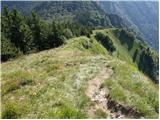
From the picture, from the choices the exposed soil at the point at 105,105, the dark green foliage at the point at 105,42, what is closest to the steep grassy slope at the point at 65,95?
the exposed soil at the point at 105,105

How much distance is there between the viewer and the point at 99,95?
19.3 metres

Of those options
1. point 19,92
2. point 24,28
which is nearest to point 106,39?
point 24,28

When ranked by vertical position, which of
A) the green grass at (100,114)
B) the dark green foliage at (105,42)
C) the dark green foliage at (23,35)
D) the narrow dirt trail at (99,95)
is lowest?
the dark green foliage at (105,42)

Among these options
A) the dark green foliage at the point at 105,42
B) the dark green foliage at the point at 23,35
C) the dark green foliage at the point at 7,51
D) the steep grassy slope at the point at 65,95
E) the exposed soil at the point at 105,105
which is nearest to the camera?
the steep grassy slope at the point at 65,95

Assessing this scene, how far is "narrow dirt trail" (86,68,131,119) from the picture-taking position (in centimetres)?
1630

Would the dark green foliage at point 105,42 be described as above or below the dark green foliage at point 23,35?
below

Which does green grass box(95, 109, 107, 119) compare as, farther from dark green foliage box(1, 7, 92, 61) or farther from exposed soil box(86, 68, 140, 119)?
dark green foliage box(1, 7, 92, 61)

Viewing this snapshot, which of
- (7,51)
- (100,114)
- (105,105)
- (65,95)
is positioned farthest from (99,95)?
(7,51)

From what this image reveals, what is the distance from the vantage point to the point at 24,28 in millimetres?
70250

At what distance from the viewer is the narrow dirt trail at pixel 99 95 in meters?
16.3

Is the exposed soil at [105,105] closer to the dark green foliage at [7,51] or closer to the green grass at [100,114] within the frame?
the green grass at [100,114]

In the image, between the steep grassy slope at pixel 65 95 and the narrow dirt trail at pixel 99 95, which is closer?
the steep grassy slope at pixel 65 95

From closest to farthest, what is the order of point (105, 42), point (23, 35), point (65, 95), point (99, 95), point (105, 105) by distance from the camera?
point (105, 105), point (65, 95), point (99, 95), point (23, 35), point (105, 42)

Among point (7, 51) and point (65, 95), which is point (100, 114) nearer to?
point (65, 95)
